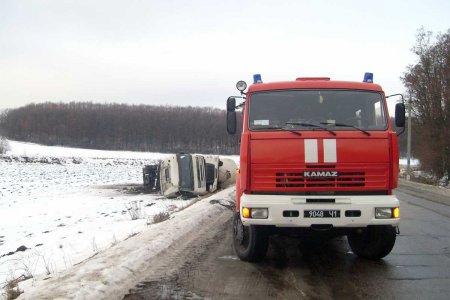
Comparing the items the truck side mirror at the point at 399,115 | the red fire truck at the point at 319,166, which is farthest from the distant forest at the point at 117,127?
the red fire truck at the point at 319,166

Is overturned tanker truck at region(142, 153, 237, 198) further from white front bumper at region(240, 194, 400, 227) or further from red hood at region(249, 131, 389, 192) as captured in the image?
white front bumper at region(240, 194, 400, 227)

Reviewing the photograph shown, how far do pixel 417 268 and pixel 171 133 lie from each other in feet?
407

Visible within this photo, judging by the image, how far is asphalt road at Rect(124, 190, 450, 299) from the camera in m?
5.23

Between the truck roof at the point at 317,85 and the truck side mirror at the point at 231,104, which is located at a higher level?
the truck roof at the point at 317,85

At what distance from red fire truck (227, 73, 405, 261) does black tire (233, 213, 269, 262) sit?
0.02 metres

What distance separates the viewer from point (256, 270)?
20.5ft

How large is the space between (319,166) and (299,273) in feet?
4.73

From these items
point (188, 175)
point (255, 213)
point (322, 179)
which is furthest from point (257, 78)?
point (188, 175)

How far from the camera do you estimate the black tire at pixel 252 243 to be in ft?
21.3

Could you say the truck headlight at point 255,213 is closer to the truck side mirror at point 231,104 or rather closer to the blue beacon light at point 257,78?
the truck side mirror at point 231,104

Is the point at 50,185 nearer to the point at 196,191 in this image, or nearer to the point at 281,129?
the point at 196,191

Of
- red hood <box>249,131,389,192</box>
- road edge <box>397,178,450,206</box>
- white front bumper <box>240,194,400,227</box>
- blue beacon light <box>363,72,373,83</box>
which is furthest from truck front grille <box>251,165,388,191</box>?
road edge <box>397,178,450,206</box>

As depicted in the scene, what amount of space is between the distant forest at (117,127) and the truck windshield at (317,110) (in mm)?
107399

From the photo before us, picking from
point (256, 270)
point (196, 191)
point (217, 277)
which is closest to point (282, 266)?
point (256, 270)
